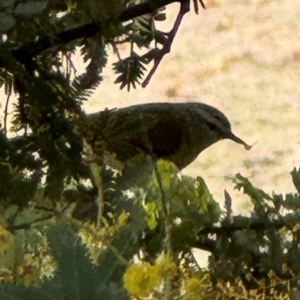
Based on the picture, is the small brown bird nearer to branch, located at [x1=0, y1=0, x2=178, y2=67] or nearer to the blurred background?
branch, located at [x1=0, y1=0, x2=178, y2=67]

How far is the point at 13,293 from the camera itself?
8.3 inches

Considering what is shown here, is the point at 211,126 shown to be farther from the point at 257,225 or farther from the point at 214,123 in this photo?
the point at 257,225

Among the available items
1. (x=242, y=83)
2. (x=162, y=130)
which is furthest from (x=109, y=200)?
(x=242, y=83)

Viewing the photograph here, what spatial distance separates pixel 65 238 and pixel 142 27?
177 millimetres

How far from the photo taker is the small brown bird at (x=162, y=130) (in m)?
0.32

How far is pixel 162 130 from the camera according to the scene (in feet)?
1.94

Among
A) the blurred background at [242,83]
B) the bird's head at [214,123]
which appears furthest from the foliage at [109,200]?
the blurred background at [242,83]

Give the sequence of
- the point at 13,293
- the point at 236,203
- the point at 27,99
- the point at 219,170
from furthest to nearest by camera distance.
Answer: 1. the point at 219,170
2. the point at 236,203
3. the point at 27,99
4. the point at 13,293

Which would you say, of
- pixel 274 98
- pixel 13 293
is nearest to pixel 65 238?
pixel 13 293

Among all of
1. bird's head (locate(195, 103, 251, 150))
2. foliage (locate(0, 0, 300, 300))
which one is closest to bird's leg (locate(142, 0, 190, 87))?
foliage (locate(0, 0, 300, 300))

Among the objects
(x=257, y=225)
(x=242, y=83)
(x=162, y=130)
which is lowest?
(x=257, y=225)

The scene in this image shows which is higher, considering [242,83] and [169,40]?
[242,83]

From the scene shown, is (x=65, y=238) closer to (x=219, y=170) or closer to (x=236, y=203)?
(x=236, y=203)

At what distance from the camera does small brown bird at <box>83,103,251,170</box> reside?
12.5 inches
